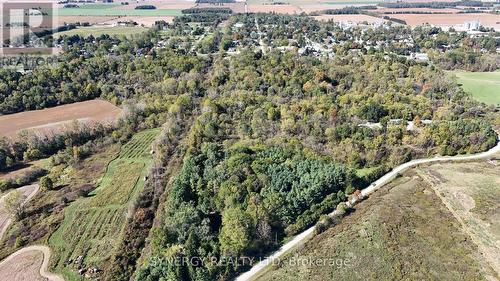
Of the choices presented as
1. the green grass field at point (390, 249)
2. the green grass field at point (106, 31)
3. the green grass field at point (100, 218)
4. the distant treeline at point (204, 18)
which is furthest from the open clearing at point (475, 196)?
the distant treeline at point (204, 18)

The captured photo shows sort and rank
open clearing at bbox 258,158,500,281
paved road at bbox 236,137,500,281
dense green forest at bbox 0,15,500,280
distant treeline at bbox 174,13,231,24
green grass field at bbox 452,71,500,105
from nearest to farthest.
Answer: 1. open clearing at bbox 258,158,500,281
2. paved road at bbox 236,137,500,281
3. dense green forest at bbox 0,15,500,280
4. green grass field at bbox 452,71,500,105
5. distant treeline at bbox 174,13,231,24

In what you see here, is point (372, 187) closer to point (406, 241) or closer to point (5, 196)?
point (406, 241)

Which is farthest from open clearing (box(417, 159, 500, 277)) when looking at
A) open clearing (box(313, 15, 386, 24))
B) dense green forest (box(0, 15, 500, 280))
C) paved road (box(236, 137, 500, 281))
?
open clearing (box(313, 15, 386, 24))

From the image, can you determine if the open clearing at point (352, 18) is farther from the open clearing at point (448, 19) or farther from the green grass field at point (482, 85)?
the green grass field at point (482, 85)

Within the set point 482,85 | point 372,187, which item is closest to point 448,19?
point 482,85

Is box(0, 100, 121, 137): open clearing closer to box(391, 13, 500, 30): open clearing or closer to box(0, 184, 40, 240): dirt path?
box(0, 184, 40, 240): dirt path

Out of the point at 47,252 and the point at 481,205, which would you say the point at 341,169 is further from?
the point at 47,252

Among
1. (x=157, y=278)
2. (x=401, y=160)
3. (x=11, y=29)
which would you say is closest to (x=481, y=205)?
(x=401, y=160)
